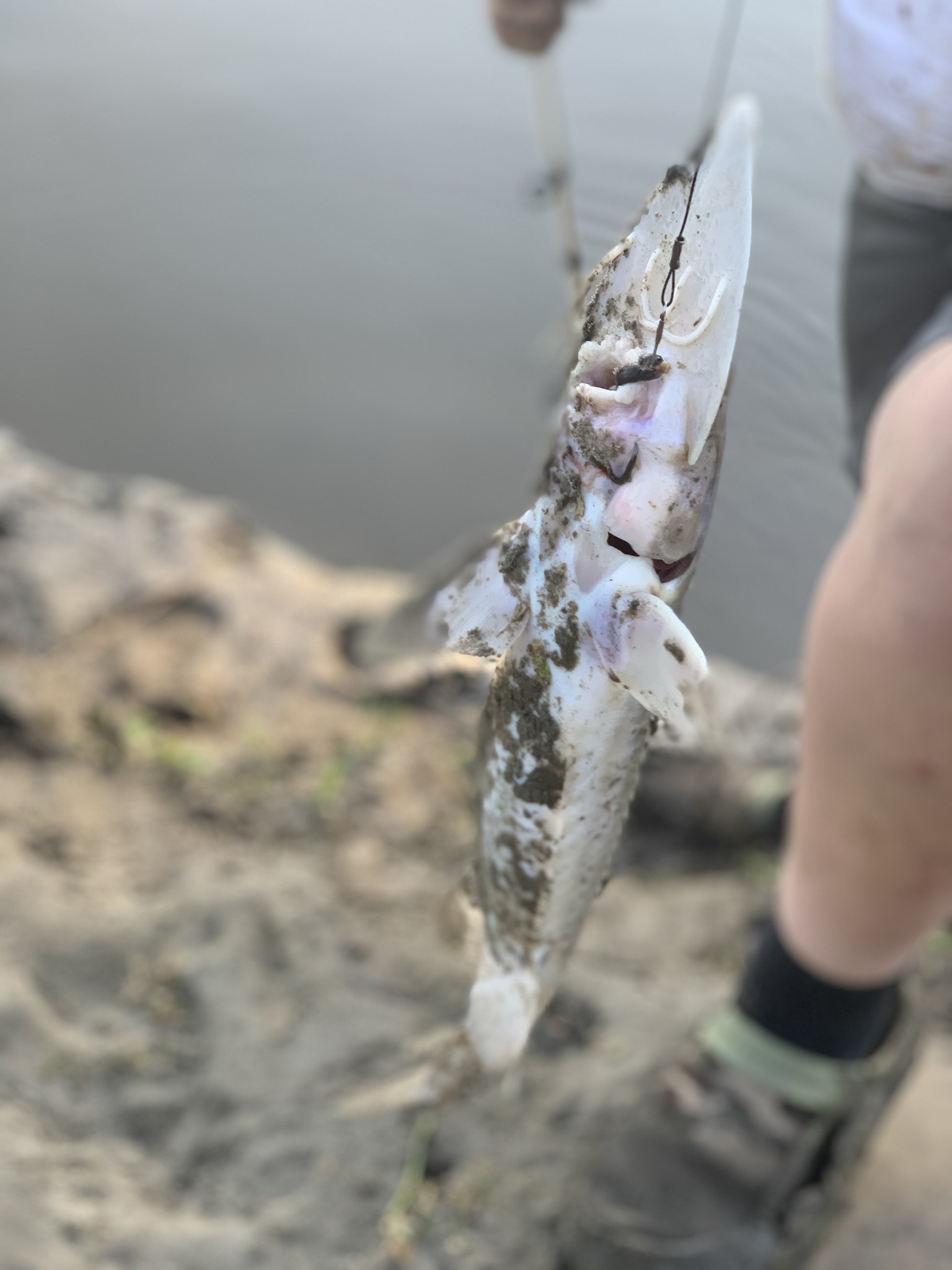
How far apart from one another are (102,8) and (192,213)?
820mm

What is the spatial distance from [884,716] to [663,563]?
0.59m

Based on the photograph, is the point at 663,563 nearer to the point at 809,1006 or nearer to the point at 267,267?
the point at 809,1006

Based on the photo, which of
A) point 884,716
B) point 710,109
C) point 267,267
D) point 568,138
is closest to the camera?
point 710,109

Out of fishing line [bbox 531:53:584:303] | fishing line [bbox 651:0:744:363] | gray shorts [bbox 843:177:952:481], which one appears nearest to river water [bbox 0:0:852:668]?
fishing line [bbox 531:53:584:303]

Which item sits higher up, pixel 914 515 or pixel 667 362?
pixel 667 362

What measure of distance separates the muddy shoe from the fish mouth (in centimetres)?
109

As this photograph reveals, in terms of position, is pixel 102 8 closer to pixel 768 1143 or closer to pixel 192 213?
pixel 192 213

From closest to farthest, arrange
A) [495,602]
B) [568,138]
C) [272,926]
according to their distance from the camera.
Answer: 1. [495,602]
2. [568,138]
3. [272,926]

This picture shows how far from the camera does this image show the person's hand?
139cm

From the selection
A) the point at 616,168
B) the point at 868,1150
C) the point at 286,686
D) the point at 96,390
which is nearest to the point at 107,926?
the point at 286,686

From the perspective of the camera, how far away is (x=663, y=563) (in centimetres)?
73

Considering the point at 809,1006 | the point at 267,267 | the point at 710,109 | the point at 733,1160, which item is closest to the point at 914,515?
the point at 710,109

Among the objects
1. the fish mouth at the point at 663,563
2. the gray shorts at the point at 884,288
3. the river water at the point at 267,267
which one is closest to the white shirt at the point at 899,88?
the gray shorts at the point at 884,288

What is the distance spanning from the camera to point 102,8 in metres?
3.78
